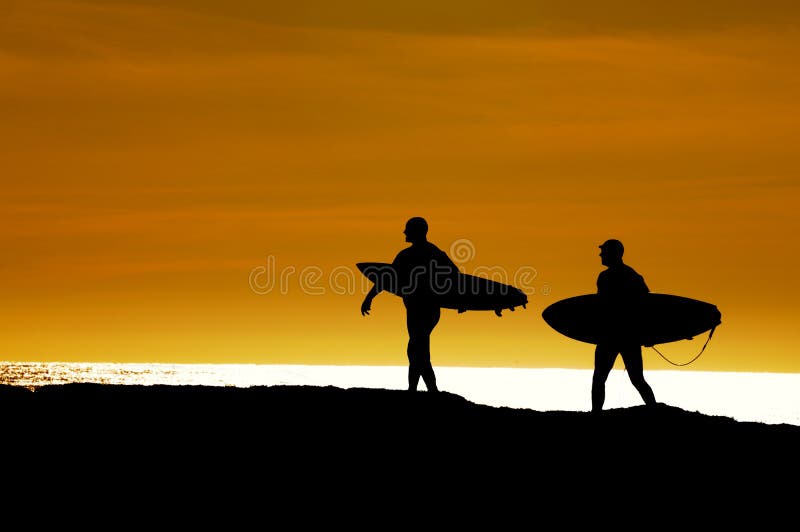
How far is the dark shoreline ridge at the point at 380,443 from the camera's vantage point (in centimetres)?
1352

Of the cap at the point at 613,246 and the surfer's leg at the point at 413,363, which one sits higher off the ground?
the cap at the point at 613,246

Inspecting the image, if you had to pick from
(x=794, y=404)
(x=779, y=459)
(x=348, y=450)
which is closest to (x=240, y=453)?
(x=348, y=450)

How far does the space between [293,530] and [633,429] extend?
5999 mm

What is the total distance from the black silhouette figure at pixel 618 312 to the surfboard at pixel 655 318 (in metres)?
1.22

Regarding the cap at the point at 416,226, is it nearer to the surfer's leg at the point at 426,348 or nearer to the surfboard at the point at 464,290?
the surfboard at the point at 464,290

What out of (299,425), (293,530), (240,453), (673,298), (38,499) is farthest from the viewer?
(673,298)

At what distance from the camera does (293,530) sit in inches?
462

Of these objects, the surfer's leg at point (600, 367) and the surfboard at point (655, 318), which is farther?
the surfboard at point (655, 318)

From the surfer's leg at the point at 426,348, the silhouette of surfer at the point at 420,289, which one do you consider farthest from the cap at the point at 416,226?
the surfer's leg at the point at 426,348

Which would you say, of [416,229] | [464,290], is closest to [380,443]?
[416,229]

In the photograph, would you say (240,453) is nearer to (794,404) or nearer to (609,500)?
(609,500)

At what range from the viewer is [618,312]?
17.0m

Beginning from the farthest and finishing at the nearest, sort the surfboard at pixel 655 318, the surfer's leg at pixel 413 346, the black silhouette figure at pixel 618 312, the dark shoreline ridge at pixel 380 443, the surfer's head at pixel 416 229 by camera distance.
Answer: the surfboard at pixel 655 318 < the surfer's head at pixel 416 229 < the surfer's leg at pixel 413 346 < the black silhouette figure at pixel 618 312 < the dark shoreline ridge at pixel 380 443

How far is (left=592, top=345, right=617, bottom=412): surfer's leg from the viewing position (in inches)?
674
